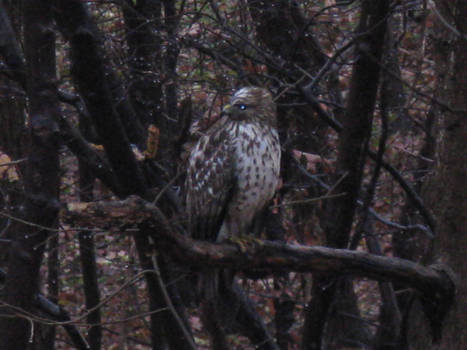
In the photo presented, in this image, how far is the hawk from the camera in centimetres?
426

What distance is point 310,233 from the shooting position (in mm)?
5965

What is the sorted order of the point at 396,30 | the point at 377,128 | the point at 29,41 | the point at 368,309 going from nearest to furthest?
the point at 29,41 < the point at 396,30 < the point at 377,128 < the point at 368,309

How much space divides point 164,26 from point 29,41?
1.96 m

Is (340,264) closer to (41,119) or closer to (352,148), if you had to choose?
(352,148)

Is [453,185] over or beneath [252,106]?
beneath

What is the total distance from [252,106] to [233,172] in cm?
47

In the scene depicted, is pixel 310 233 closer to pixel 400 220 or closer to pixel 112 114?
pixel 400 220

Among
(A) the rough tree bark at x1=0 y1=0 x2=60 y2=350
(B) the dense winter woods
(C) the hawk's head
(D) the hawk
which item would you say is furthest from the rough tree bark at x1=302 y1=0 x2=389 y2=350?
(A) the rough tree bark at x1=0 y1=0 x2=60 y2=350

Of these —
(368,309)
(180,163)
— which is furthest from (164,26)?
(368,309)

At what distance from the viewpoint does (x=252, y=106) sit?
4496mm

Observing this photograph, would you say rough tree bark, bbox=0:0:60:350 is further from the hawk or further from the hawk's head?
the hawk's head

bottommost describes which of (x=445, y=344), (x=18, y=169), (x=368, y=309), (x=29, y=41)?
(x=368, y=309)

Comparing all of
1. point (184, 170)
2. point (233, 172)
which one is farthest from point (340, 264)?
point (233, 172)

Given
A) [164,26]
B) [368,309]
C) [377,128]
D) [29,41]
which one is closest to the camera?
[29,41]
